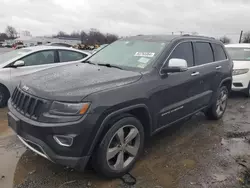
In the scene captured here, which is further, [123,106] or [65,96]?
[123,106]

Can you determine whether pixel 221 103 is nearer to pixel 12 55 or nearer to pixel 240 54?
pixel 240 54

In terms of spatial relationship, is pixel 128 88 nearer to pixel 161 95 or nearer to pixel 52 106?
pixel 161 95

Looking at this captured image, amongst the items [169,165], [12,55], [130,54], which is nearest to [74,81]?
[130,54]

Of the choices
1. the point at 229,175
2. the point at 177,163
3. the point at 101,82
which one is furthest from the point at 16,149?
the point at 229,175

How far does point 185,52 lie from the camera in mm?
4023

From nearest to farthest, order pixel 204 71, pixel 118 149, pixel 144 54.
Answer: pixel 118 149 → pixel 144 54 → pixel 204 71

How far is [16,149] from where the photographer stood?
147 inches

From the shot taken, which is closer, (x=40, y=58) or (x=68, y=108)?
(x=68, y=108)

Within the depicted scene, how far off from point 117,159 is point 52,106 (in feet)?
3.52

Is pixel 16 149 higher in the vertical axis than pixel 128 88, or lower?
Result: lower

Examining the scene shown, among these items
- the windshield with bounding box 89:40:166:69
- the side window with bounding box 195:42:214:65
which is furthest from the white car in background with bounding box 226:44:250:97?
the windshield with bounding box 89:40:166:69

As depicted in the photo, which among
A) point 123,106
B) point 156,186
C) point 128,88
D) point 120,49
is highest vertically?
point 120,49

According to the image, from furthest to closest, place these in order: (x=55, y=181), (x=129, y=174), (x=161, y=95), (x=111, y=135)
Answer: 1. (x=161, y=95)
2. (x=129, y=174)
3. (x=55, y=181)
4. (x=111, y=135)

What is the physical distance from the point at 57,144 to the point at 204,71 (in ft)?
9.75
